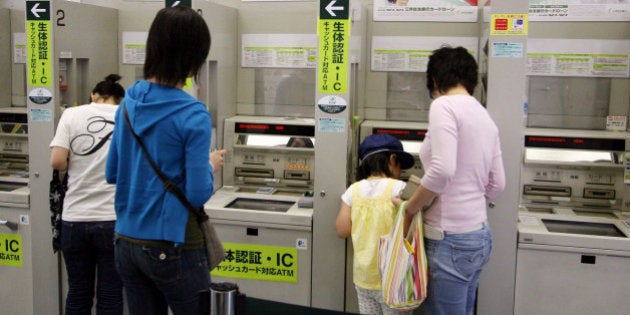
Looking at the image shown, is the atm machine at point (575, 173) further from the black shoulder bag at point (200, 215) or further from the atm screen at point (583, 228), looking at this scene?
the black shoulder bag at point (200, 215)

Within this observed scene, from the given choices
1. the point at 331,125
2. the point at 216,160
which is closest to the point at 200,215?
the point at 216,160

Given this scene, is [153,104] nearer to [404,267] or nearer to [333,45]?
[404,267]

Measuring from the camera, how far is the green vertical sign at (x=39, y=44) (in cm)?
362

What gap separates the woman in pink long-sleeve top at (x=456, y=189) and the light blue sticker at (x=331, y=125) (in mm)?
695

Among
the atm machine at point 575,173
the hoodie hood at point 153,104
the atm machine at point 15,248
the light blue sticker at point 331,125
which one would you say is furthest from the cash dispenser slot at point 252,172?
the hoodie hood at point 153,104

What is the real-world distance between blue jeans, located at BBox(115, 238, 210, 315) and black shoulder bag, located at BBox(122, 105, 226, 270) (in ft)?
0.09

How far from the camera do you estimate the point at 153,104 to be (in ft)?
6.55

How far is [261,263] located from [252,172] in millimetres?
628

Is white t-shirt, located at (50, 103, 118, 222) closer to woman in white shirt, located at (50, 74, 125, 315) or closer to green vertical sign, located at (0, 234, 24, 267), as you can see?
woman in white shirt, located at (50, 74, 125, 315)

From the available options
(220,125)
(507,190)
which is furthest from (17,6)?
(507,190)

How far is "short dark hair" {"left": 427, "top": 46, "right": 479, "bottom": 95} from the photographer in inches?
103

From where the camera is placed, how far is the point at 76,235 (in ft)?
10.2

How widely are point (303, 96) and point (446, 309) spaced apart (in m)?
1.96

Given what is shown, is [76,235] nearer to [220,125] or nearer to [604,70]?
[220,125]
